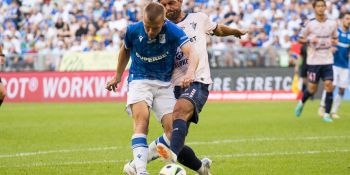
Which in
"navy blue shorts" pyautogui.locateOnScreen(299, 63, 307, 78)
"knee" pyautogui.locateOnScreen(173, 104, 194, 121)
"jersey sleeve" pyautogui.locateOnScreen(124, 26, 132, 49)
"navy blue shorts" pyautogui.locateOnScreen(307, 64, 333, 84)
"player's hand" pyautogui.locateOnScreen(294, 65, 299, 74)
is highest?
"jersey sleeve" pyautogui.locateOnScreen(124, 26, 132, 49)

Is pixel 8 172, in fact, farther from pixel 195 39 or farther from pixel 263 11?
pixel 263 11

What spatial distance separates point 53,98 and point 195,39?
769 inches

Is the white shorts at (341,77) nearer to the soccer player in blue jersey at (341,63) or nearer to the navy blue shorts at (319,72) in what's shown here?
the soccer player in blue jersey at (341,63)

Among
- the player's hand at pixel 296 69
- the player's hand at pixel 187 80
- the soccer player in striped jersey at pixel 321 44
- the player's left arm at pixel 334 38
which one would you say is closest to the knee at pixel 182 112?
the player's hand at pixel 187 80

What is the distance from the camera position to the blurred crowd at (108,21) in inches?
1289

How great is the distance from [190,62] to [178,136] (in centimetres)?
88

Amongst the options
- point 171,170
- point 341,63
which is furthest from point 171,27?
point 341,63

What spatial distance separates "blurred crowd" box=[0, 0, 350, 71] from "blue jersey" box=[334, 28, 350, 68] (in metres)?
9.54

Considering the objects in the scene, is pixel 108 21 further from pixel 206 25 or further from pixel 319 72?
pixel 206 25

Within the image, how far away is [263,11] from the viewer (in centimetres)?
3397

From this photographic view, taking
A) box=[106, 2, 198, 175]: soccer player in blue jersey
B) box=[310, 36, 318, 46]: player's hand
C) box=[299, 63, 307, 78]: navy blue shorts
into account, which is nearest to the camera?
box=[106, 2, 198, 175]: soccer player in blue jersey

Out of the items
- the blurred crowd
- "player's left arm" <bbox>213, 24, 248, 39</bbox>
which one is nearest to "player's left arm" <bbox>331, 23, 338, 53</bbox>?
"player's left arm" <bbox>213, 24, 248, 39</bbox>

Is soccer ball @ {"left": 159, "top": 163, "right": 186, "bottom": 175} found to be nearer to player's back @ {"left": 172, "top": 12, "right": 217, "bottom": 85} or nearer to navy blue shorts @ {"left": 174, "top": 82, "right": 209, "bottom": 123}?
navy blue shorts @ {"left": 174, "top": 82, "right": 209, "bottom": 123}

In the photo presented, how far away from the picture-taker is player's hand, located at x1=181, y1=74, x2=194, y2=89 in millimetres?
9477
